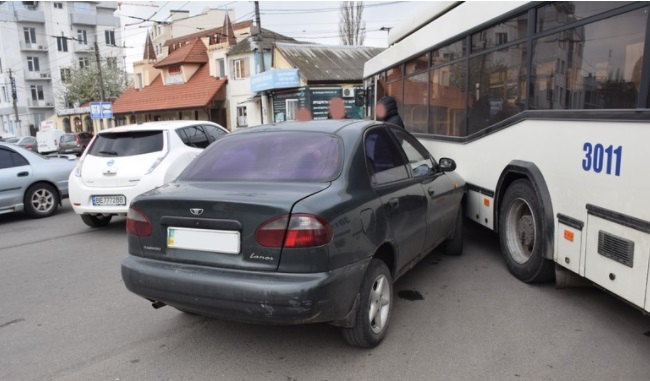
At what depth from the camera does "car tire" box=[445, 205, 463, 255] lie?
5.36 meters

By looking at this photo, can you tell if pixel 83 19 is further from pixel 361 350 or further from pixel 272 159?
pixel 361 350

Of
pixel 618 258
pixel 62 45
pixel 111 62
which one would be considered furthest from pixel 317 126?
pixel 62 45

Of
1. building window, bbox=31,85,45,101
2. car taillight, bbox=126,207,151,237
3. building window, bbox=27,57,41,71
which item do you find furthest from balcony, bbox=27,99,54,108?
car taillight, bbox=126,207,151,237

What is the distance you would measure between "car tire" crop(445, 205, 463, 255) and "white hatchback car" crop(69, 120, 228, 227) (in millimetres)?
4062

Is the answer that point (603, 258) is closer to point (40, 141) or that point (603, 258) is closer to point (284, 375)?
point (284, 375)

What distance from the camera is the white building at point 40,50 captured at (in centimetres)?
5912

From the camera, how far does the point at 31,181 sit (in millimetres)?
8680

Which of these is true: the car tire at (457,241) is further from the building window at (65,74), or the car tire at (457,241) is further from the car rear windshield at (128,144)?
the building window at (65,74)

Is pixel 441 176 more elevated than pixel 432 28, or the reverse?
pixel 432 28

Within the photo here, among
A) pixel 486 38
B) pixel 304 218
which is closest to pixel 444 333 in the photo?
pixel 304 218

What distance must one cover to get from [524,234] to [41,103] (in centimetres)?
7013

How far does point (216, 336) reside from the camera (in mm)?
3615

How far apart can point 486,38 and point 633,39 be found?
213 centimetres

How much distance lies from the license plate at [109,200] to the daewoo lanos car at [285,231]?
3490mm
